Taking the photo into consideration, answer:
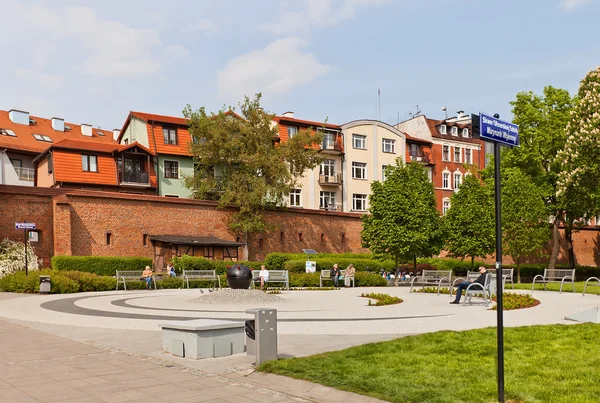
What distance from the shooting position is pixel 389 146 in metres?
61.0

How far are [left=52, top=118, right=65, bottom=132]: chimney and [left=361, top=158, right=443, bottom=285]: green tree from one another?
116ft

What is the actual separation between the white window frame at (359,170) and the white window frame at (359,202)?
1.82 m

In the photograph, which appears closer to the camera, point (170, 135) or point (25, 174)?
point (25, 174)

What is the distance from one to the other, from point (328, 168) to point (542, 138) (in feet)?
66.3

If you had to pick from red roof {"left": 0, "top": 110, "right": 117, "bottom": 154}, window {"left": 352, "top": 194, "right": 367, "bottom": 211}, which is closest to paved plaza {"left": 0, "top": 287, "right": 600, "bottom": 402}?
red roof {"left": 0, "top": 110, "right": 117, "bottom": 154}

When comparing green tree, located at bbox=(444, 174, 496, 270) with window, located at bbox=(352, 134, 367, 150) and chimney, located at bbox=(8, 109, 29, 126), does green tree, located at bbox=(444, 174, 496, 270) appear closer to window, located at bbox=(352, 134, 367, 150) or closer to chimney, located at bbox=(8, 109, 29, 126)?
window, located at bbox=(352, 134, 367, 150)

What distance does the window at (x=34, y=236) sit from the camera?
1382 inches

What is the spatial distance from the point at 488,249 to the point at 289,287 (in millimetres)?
19232

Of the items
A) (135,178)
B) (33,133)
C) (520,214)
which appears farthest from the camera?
(33,133)

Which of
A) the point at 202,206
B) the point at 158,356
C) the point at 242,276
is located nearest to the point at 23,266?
the point at 202,206

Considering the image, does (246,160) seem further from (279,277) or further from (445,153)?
(445,153)

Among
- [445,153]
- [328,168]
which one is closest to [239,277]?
[328,168]

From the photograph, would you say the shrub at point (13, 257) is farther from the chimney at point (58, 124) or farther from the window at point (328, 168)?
the window at point (328, 168)

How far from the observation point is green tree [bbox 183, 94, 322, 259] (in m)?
43.8
